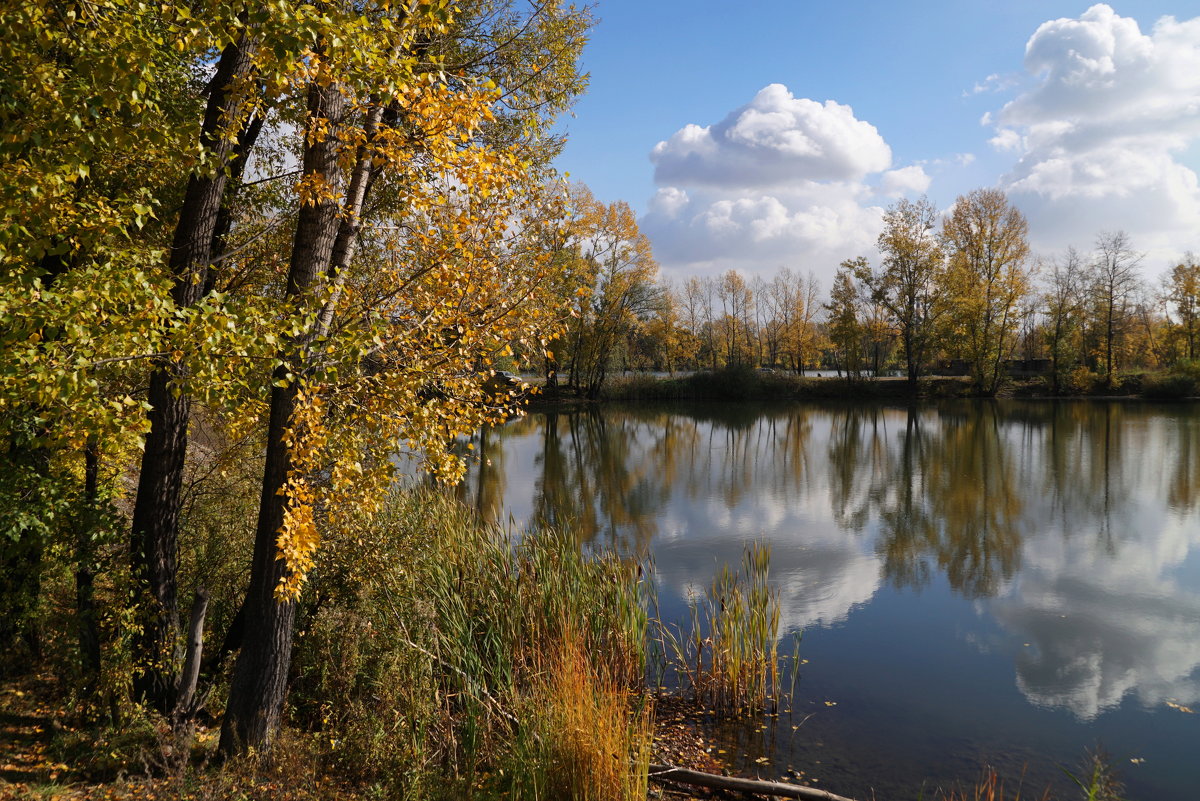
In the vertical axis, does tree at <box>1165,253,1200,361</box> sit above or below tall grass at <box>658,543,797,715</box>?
above

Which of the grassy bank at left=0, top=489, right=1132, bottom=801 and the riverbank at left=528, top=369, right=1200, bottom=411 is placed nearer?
the grassy bank at left=0, top=489, right=1132, bottom=801

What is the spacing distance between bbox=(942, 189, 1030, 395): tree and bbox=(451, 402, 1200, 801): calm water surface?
66.5 ft

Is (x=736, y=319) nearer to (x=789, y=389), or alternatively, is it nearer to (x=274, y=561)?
(x=789, y=389)

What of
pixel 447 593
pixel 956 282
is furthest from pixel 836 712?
pixel 956 282

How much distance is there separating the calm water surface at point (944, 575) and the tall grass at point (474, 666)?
5.60ft

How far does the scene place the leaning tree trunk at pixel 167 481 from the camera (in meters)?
5.91

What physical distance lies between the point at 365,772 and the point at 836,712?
14.9 ft

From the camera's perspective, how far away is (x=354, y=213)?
5453 millimetres

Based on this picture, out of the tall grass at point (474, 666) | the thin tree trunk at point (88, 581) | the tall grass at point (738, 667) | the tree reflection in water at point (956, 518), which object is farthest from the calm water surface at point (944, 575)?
the thin tree trunk at point (88, 581)

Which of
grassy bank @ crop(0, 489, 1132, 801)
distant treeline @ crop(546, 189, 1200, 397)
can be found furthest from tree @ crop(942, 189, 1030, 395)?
grassy bank @ crop(0, 489, 1132, 801)

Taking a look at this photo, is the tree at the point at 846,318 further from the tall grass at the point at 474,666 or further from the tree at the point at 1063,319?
the tall grass at the point at 474,666

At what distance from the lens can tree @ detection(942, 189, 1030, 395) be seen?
4681 centimetres

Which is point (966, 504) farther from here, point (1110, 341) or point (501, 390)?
point (1110, 341)

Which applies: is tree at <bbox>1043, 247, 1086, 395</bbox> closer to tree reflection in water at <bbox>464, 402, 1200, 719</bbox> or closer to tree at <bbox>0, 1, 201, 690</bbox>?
tree reflection in water at <bbox>464, 402, 1200, 719</bbox>
